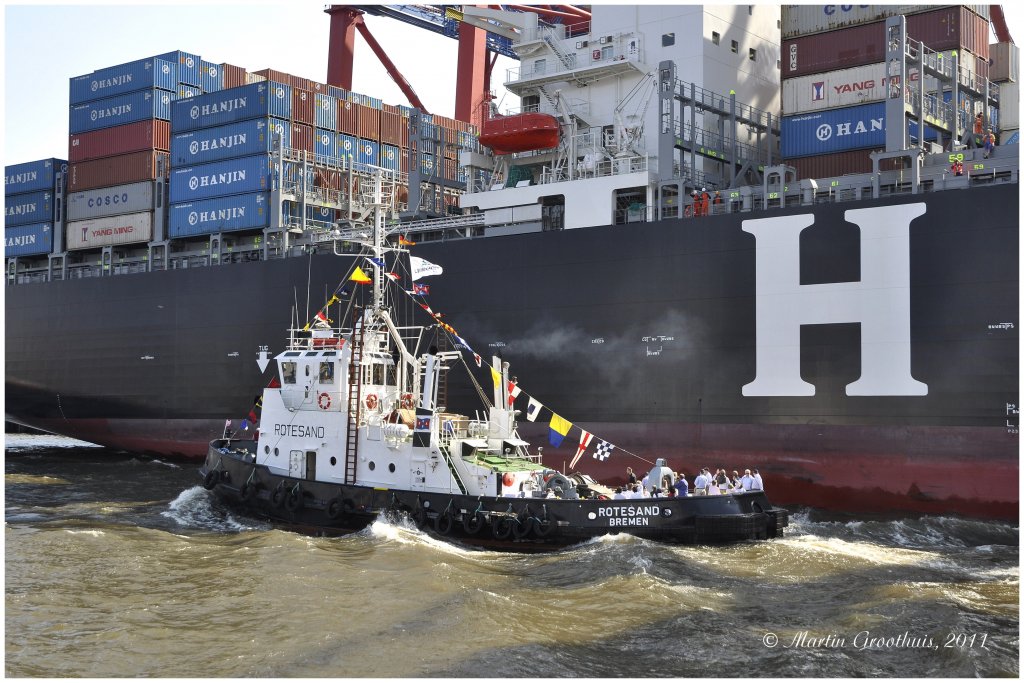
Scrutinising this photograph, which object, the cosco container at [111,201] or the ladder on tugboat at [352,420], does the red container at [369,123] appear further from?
the ladder on tugboat at [352,420]

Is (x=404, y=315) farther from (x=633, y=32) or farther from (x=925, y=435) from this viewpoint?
(x=925, y=435)

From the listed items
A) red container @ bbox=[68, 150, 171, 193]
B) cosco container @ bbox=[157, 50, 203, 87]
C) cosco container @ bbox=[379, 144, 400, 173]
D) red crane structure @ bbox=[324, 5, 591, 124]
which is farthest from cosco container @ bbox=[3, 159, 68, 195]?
cosco container @ bbox=[379, 144, 400, 173]

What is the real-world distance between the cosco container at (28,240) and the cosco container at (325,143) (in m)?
9.99

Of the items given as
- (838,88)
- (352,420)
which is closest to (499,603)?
(352,420)

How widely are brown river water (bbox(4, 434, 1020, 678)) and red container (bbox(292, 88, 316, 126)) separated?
14.3m

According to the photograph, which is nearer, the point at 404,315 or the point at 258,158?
the point at 404,315

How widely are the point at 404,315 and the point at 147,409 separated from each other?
9432 mm

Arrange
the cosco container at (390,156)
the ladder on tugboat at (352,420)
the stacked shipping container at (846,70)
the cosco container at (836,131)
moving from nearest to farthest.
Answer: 1. the ladder on tugboat at (352,420)
2. the cosco container at (836,131)
3. the stacked shipping container at (846,70)
4. the cosco container at (390,156)

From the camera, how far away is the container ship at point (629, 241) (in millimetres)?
18062

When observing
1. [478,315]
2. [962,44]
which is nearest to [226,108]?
[478,315]

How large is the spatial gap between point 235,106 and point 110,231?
600cm

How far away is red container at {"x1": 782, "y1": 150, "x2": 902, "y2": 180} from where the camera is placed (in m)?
22.2

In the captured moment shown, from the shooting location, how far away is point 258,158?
2770 cm

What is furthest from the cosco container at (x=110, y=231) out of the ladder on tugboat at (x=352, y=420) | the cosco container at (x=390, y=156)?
the ladder on tugboat at (x=352, y=420)
